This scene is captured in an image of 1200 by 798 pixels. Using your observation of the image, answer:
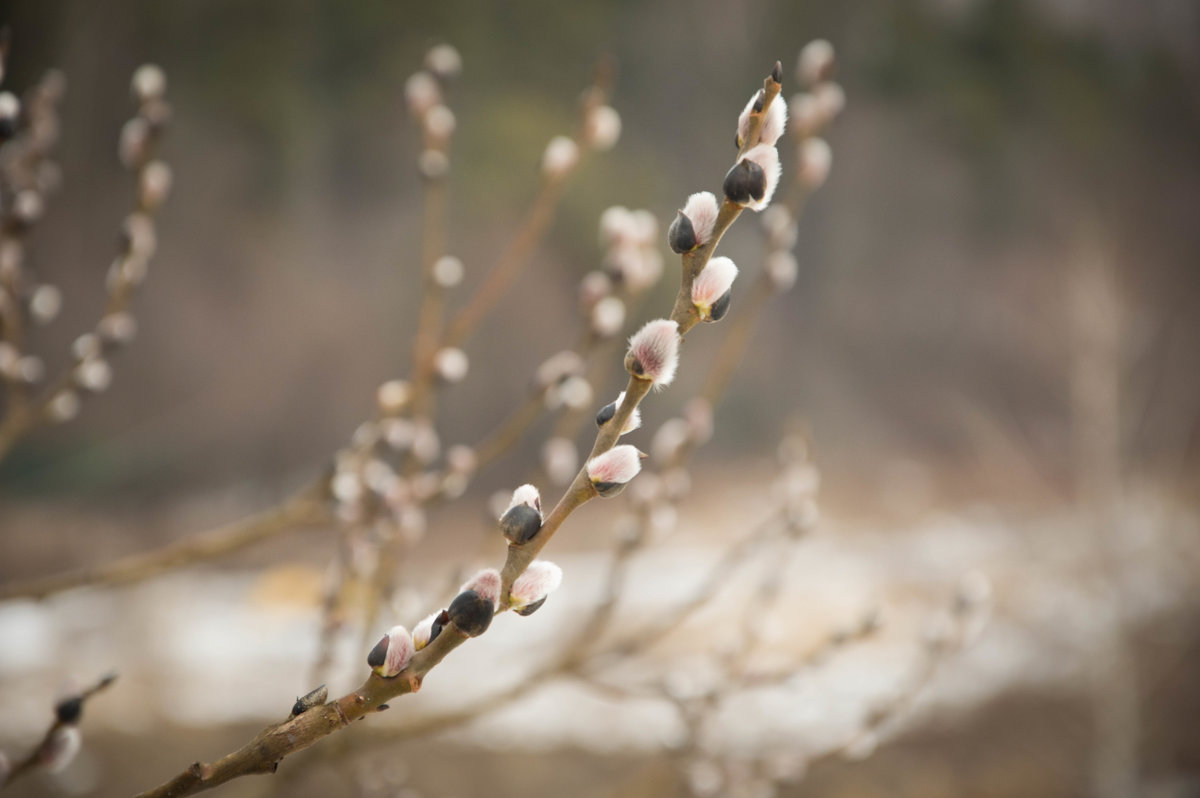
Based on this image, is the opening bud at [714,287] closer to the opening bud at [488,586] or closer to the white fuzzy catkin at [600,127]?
the opening bud at [488,586]

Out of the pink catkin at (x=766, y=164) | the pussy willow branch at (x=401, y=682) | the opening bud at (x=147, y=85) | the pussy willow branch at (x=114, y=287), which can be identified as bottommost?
the pussy willow branch at (x=401, y=682)

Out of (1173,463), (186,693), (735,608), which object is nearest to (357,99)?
(186,693)

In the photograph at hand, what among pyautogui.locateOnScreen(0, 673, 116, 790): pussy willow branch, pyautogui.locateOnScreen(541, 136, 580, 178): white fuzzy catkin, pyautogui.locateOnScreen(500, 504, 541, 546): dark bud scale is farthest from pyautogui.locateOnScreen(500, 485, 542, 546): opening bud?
pyautogui.locateOnScreen(541, 136, 580, 178): white fuzzy catkin

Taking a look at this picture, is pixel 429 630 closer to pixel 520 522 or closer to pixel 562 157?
pixel 520 522

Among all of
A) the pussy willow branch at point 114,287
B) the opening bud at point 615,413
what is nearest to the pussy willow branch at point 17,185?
the pussy willow branch at point 114,287

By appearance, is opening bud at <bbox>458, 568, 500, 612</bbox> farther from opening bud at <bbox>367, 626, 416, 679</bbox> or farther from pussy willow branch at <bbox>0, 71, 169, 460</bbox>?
pussy willow branch at <bbox>0, 71, 169, 460</bbox>

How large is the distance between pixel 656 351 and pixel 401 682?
111 mm

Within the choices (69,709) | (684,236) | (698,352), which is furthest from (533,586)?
(698,352)

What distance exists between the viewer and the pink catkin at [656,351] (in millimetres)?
201

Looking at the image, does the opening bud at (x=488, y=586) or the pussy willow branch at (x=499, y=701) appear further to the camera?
the pussy willow branch at (x=499, y=701)

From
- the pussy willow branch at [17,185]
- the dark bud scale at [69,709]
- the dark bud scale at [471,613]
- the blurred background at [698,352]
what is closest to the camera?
the dark bud scale at [471,613]

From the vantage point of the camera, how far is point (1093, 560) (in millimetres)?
3869

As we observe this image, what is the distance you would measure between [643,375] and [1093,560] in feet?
14.5

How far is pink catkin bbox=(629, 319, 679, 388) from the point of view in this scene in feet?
0.66
